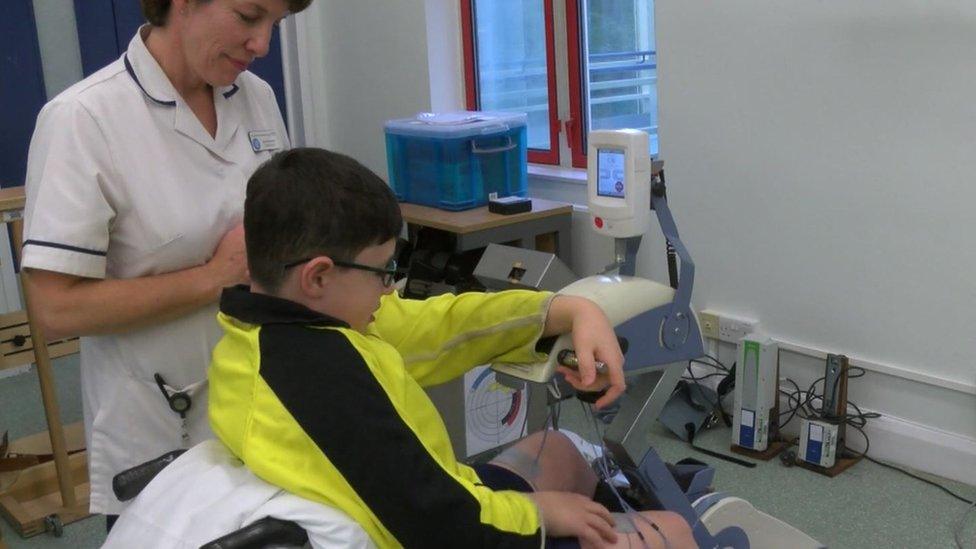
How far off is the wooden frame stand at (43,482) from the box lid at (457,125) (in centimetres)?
139

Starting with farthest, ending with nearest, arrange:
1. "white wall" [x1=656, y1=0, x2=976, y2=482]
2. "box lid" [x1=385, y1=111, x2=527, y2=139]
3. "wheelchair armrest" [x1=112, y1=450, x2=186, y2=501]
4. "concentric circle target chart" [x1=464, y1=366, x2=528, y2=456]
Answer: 1. "box lid" [x1=385, y1=111, x2=527, y2=139]
2. "concentric circle target chart" [x1=464, y1=366, x2=528, y2=456]
3. "white wall" [x1=656, y1=0, x2=976, y2=482]
4. "wheelchair armrest" [x1=112, y1=450, x2=186, y2=501]

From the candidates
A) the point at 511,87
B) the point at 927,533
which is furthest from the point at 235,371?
the point at 511,87

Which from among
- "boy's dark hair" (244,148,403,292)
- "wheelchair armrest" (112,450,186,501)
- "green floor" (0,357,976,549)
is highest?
"boy's dark hair" (244,148,403,292)

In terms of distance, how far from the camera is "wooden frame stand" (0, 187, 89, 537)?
2.63 m

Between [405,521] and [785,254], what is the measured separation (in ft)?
6.72

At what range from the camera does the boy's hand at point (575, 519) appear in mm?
1302

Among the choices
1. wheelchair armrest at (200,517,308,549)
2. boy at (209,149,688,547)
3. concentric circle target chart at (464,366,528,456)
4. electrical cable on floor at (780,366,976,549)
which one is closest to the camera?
wheelchair armrest at (200,517,308,549)

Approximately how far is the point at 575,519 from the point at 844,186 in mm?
1753

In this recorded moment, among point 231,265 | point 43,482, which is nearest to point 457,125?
point 43,482

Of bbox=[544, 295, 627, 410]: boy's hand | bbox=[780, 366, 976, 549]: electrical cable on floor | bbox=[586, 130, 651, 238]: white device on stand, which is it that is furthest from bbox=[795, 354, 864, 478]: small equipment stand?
bbox=[544, 295, 627, 410]: boy's hand

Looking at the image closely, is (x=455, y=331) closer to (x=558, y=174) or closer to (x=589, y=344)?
(x=589, y=344)

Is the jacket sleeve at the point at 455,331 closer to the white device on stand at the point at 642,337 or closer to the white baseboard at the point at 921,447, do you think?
the white device on stand at the point at 642,337

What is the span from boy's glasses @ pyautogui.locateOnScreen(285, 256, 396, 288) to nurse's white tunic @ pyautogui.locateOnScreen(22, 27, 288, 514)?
29cm

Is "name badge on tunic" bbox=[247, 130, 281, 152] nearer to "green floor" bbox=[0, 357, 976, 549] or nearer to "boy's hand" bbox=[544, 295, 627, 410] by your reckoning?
"boy's hand" bbox=[544, 295, 627, 410]
